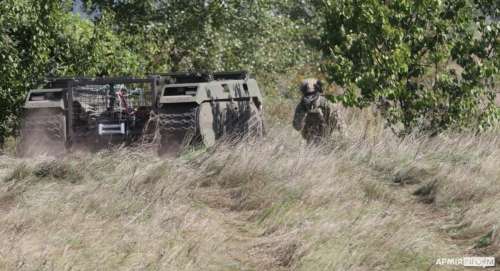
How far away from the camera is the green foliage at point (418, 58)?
470 inches

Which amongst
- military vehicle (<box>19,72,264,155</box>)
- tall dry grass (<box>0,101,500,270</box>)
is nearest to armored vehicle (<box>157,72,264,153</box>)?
military vehicle (<box>19,72,264,155</box>)

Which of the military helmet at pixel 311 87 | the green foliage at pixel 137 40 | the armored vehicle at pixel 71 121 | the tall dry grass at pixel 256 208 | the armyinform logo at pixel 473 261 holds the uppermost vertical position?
the green foliage at pixel 137 40

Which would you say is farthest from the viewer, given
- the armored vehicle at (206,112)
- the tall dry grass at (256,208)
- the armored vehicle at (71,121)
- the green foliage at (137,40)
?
the green foliage at (137,40)

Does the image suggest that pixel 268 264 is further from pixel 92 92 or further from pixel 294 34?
pixel 294 34

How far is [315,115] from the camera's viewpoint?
12148 mm

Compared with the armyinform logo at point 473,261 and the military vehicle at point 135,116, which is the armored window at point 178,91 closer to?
the military vehicle at point 135,116

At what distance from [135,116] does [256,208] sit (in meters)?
4.61

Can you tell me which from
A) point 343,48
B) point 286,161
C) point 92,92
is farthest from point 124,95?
point 286,161

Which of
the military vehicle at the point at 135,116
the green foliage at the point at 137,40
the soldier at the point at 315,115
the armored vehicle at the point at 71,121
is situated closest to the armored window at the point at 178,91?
the military vehicle at the point at 135,116

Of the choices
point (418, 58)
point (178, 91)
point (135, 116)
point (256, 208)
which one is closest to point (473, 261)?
point (256, 208)

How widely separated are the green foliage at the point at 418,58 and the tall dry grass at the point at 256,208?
1.20m

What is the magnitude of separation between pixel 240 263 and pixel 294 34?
477 inches

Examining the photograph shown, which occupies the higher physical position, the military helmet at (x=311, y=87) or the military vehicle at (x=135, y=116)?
the military helmet at (x=311, y=87)

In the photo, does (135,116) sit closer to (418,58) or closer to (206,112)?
Result: (206,112)
